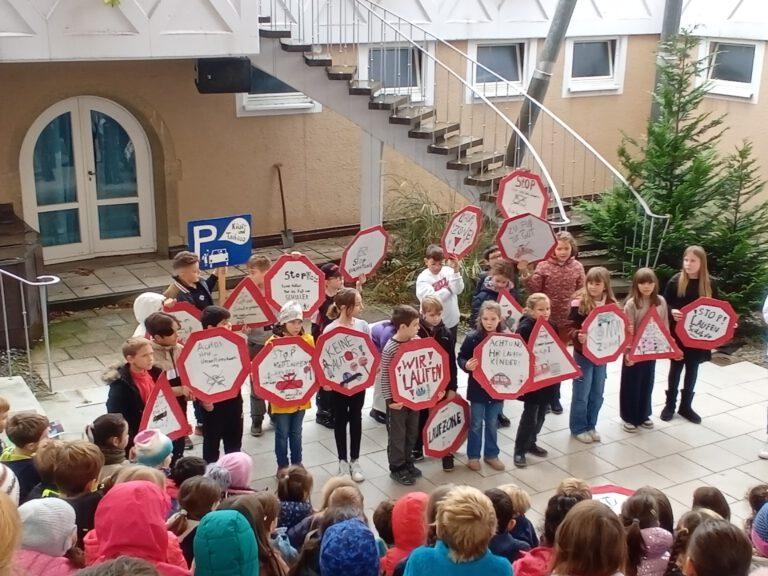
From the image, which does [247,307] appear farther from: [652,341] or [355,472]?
[652,341]

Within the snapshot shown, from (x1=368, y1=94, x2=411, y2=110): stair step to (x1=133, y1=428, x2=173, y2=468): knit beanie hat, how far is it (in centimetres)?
723

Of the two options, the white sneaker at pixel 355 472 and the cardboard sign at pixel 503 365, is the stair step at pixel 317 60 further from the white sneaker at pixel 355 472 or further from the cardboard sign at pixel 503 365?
the white sneaker at pixel 355 472

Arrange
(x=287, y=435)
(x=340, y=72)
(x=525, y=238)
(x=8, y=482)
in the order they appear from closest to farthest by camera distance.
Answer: (x=8, y=482), (x=287, y=435), (x=525, y=238), (x=340, y=72)

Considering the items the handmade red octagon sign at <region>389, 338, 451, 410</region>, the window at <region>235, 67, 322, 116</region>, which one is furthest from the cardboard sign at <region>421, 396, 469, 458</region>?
the window at <region>235, 67, 322, 116</region>

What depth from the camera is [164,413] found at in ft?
21.0

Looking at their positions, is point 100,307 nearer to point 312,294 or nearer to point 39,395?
point 39,395

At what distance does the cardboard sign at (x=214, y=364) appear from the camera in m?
6.64

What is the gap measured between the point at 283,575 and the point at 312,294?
373cm

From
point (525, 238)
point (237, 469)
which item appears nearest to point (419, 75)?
point (525, 238)

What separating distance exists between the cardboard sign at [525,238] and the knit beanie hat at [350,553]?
5162 mm

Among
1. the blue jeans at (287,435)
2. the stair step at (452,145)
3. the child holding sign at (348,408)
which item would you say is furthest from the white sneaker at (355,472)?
the stair step at (452,145)

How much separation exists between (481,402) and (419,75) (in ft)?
26.2

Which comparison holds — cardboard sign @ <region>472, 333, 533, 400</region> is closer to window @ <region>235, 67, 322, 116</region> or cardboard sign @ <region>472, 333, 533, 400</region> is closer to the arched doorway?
window @ <region>235, 67, 322, 116</region>

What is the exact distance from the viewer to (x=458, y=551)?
4098 millimetres
